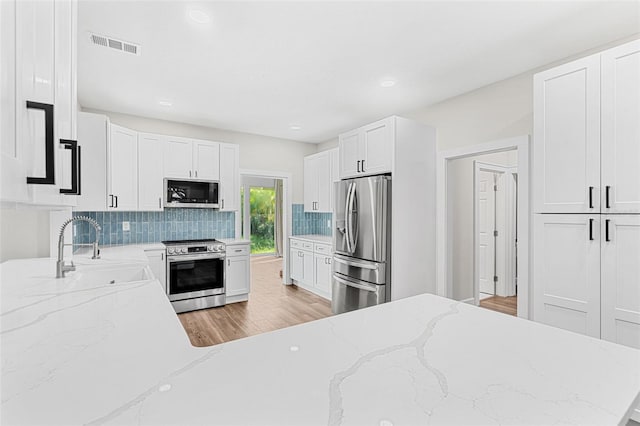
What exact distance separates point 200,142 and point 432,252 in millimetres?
3503

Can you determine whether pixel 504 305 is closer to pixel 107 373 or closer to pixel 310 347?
pixel 310 347

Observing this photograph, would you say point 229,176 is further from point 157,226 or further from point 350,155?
point 350,155

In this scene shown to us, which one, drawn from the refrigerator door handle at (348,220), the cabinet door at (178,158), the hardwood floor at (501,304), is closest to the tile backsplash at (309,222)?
the refrigerator door handle at (348,220)

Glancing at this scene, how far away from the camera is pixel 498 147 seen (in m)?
3.09

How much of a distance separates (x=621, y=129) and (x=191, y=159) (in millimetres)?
4442

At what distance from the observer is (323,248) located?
470 cm

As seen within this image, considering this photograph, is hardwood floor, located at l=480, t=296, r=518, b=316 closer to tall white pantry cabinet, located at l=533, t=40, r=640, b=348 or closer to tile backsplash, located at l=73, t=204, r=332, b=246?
tall white pantry cabinet, located at l=533, t=40, r=640, b=348

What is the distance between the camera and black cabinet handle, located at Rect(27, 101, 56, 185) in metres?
0.62

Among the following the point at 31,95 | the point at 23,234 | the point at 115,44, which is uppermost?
the point at 115,44

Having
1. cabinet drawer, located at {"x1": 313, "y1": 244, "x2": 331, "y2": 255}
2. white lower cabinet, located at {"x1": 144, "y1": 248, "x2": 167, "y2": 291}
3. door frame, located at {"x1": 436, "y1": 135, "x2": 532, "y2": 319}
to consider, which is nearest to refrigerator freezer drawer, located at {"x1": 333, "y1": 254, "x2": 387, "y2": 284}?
cabinet drawer, located at {"x1": 313, "y1": 244, "x2": 331, "y2": 255}

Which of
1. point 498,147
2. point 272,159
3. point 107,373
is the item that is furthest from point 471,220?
point 107,373

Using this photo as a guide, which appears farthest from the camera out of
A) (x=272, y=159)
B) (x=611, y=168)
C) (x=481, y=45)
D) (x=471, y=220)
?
(x=272, y=159)

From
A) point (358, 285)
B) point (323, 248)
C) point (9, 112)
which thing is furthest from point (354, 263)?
point (9, 112)

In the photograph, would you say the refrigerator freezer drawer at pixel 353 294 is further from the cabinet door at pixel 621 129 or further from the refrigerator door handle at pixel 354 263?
the cabinet door at pixel 621 129
